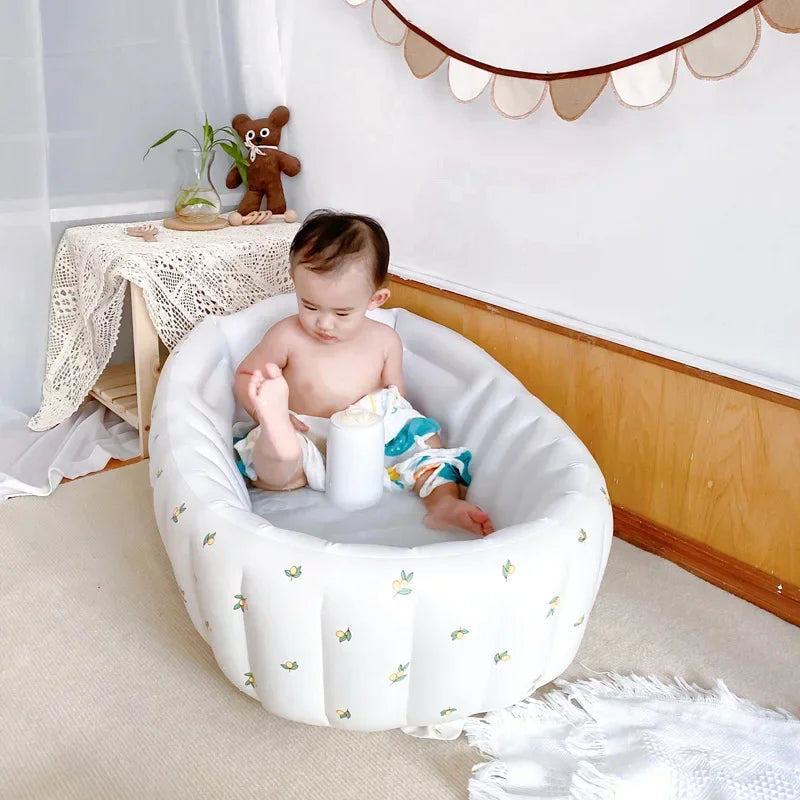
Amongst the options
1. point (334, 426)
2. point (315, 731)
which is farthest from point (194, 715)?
point (334, 426)

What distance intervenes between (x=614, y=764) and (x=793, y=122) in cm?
107

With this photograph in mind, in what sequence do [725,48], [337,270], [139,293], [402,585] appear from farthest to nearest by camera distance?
[139,293]
[337,270]
[725,48]
[402,585]

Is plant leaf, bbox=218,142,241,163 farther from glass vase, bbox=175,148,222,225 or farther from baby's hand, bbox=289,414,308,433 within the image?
baby's hand, bbox=289,414,308,433

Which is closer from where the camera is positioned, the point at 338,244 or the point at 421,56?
the point at 338,244

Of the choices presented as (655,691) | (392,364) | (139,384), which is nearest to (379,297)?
(392,364)

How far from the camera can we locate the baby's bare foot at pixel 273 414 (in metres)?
1.56

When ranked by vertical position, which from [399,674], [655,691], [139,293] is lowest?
[655,691]

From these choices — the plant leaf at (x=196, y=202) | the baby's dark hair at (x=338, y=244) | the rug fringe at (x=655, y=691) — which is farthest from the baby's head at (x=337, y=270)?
the rug fringe at (x=655, y=691)

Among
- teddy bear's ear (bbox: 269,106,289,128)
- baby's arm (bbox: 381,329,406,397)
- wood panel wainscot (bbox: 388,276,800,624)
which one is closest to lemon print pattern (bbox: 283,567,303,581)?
baby's arm (bbox: 381,329,406,397)

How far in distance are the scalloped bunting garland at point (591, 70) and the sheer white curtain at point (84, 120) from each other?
0.45 metres

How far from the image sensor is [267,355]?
→ 6.05ft

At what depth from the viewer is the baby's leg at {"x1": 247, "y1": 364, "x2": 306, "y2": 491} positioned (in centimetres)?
156

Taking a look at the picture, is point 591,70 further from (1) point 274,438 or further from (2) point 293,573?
(2) point 293,573

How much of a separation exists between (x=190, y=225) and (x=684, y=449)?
136 cm
